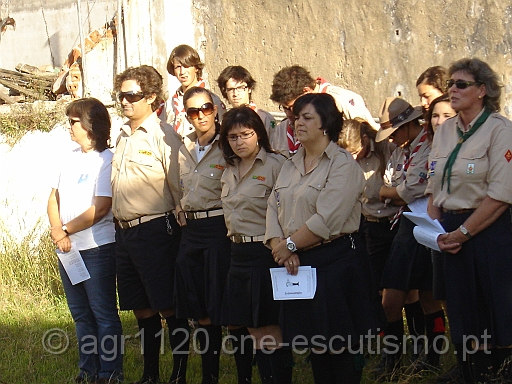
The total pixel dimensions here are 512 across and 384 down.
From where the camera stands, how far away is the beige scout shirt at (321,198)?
4.26 metres

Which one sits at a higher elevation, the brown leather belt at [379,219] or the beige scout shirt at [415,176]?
the beige scout shirt at [415,176]

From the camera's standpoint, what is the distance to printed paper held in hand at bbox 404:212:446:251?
4.41 metres

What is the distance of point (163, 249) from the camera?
529 centimetres

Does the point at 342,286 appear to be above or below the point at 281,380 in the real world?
above

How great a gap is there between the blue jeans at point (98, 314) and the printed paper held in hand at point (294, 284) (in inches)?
62.0

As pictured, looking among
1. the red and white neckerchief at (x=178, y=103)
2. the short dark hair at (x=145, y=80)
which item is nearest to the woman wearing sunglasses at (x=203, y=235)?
the short dark hair at (x=145, y=80)

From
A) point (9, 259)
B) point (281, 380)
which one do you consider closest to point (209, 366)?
point (281, 380)

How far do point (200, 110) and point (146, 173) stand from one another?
59 centimetres

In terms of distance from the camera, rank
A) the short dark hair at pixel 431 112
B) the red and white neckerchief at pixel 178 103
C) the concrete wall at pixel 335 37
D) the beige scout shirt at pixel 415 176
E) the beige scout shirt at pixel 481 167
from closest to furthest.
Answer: the beige scout shirt at pixel 481 167 < the short dark hair at pixel 431 112 < the beige scout shirt at pixel 415 176 < the red and white neckerchief at pixel 178 103 < the concrete wall at pixel 335 37

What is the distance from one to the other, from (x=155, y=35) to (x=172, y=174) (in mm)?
4492

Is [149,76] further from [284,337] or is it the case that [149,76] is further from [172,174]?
[284,337]

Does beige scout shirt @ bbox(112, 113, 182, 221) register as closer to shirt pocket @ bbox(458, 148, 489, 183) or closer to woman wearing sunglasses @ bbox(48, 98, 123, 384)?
woman wearing sunglasses @ bbox(48, 98, 123, 384)

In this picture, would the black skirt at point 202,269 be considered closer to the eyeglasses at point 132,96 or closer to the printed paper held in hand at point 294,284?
the printed paper held in hand at point 294,284

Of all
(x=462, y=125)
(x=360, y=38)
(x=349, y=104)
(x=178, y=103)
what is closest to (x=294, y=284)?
(x=462, y=125)
